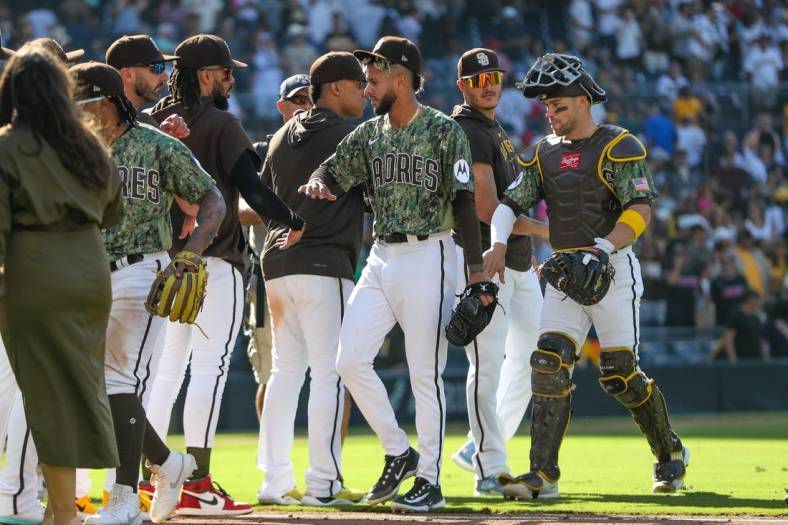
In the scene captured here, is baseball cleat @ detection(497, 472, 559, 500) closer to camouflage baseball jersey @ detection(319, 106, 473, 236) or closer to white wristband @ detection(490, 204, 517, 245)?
white wristband @ detection(490, 204, 517, 245)

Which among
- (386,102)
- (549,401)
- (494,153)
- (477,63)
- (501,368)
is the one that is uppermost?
(477,63)

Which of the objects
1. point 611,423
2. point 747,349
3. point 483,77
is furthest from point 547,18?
point 483,77

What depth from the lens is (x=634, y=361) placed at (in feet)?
26.1

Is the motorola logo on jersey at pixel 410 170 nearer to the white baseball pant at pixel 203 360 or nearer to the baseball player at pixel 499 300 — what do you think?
the baseball player at pixel 499 300

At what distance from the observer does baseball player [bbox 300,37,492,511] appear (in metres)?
7.41

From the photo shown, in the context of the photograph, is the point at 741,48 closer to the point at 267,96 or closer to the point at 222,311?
the point at 267,96

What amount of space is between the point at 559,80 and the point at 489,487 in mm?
2420

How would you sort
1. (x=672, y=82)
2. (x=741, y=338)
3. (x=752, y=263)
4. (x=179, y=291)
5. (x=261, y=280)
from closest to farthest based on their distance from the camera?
(x=179, y=291) < (x=261, y=280) < (x=741, y=338) < (x=752, y=263) < (x=672, y=82)

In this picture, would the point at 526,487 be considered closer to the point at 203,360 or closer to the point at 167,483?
the point at 203,360

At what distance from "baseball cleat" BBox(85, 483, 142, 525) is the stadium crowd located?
42.0ft

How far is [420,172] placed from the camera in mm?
7406

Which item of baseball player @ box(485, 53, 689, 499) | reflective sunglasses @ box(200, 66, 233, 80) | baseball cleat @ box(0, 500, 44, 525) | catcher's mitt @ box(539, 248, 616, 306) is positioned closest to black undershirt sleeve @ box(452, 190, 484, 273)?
baseball player @ box(485, 53, 689, 499)

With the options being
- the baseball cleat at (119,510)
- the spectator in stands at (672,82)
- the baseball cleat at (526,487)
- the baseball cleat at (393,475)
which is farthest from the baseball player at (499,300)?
the spectator in stands at (672,82)

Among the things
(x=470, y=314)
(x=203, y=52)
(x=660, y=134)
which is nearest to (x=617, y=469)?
(x=470, y=314)
